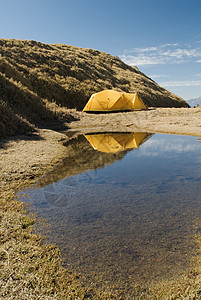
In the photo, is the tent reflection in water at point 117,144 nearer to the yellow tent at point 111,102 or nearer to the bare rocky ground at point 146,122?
the bare rocky ground at point 146,122

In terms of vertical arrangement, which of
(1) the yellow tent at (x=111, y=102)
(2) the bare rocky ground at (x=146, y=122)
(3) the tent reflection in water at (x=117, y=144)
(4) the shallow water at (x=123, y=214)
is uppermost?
(1) the yellow tent at (x=111, y=102)

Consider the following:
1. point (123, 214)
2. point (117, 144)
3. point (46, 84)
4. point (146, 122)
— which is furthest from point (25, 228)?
point (46, 84)

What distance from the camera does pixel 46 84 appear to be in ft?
127

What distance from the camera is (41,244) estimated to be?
450cm

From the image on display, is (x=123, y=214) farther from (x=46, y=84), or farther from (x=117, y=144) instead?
(x=46, y=84)

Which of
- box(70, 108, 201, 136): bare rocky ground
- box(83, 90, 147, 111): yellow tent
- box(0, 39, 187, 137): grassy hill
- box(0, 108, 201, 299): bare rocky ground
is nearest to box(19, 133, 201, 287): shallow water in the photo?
box(0, 108, 201, 299): bare rocky ground

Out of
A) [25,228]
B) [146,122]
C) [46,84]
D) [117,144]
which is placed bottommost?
[25,228]

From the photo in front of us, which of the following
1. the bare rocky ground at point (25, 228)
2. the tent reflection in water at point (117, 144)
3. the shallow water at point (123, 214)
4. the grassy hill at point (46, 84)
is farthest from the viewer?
the grassy hill at point (46, 84)

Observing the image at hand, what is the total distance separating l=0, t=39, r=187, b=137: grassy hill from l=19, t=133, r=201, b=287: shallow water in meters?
9.56

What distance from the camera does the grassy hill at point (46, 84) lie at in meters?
21.8

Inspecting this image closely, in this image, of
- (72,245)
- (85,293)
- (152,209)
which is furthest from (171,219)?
(85,293)

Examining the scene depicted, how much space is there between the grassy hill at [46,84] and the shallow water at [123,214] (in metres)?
9.56

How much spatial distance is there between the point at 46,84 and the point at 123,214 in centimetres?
3724

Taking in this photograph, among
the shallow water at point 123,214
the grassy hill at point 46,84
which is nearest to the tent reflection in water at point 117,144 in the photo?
the shallow water at point 123,214
